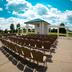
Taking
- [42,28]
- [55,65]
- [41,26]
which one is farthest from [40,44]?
[41,26]

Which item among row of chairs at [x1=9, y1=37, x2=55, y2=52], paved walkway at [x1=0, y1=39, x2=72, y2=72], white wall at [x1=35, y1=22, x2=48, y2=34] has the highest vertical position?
white wall at [x1=35, y1=22, x2=48, y2=34]

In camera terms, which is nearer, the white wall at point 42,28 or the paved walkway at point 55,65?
the paved walkway at point 55,65

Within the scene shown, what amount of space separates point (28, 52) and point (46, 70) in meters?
1.44

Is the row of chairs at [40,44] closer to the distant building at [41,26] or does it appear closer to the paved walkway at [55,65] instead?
the paved walkway at [55,65]

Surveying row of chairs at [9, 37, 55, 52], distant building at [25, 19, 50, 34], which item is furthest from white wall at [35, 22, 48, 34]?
row of chairs at [9, 37, 55, 52]

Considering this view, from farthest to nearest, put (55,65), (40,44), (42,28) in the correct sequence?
1. (42,28)
2. (40,44)
3. (55,65)

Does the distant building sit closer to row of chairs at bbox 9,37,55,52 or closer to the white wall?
the white wall

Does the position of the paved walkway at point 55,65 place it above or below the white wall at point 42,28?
below

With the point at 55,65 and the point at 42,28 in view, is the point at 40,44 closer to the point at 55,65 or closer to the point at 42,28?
the point at 55,65

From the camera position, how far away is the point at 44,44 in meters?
10.6

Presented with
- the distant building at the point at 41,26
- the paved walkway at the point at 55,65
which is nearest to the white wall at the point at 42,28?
the distant building at the point at 41,26

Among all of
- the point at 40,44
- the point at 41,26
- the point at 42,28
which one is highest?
the point at 41,26

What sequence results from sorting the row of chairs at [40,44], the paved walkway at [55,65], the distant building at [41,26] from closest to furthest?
1. the paved walkway at [55,65]
2. the row of chairs at [40,44]
3. the distant building at [41,26]

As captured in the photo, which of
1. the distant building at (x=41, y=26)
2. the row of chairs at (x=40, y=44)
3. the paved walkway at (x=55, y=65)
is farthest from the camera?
the distant building at (x=41, y=26)
